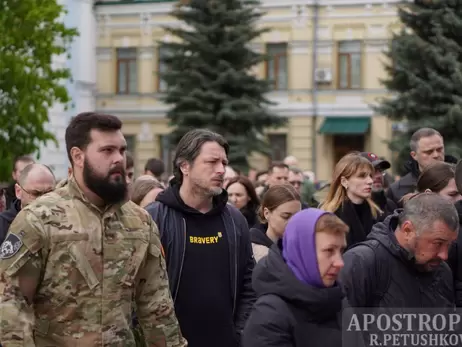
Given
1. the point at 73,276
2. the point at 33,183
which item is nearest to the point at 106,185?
the point at 73,276

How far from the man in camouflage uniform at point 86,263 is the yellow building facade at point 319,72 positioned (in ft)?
94.5

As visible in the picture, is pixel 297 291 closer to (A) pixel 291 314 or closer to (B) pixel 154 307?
(A) pixel 291 314

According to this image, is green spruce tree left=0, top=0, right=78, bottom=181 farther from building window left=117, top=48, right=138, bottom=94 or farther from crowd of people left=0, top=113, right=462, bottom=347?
building window left=117, top=48, right=138, bottom=94

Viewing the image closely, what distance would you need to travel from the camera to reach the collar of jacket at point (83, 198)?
472 centimetres

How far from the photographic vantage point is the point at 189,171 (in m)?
6.17

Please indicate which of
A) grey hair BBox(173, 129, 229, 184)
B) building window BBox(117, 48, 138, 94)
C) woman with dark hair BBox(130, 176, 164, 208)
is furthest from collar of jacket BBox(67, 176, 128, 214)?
building window BBox(117, 48, 138, 94)

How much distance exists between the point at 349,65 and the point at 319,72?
1096 millimetres

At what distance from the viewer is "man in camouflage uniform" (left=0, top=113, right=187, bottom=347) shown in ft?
14.7

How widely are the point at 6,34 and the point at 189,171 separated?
12.8 metres

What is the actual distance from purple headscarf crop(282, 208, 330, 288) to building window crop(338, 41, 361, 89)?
1206 inches

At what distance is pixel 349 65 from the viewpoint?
114ft

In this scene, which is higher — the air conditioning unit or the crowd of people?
the air conditioning unit

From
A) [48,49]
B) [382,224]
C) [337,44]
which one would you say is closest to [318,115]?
[337,44]

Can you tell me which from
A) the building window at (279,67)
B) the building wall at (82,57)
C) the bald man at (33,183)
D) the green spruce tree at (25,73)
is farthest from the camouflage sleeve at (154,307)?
the building window at (279,67)
